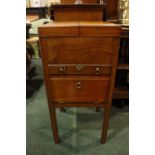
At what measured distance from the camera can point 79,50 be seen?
100 cm

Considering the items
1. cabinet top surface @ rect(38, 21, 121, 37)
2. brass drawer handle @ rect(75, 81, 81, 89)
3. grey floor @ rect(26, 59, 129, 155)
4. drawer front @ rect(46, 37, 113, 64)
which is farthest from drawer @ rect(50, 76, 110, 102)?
grey floor @ rect(26, 59, 129, 155)

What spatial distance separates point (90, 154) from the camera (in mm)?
1211

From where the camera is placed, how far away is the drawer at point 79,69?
3.41 feet

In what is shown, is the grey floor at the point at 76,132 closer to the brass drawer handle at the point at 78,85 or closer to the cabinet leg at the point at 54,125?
the cabinet leg at the point at 54,125

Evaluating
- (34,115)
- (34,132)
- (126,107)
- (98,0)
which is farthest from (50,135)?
(98,0)

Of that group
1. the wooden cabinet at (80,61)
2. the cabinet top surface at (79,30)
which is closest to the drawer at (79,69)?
the wooden cabinet at (80,61)

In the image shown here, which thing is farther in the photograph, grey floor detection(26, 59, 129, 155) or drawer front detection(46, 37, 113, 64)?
grey floor detection(26, 59, 129, 155)

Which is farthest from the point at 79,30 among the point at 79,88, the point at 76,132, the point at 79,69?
the point at 76,132

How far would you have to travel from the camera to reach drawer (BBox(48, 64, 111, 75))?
1038 millimetres

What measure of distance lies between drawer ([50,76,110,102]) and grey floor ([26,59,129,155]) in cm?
36

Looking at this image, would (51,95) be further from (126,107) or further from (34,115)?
(126,107)

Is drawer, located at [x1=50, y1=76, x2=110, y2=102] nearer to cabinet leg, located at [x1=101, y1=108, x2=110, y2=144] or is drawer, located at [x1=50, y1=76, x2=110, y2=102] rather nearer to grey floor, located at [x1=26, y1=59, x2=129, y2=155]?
cabinet leg, located at [x1=101, y1=108, x2=110, y2=144]

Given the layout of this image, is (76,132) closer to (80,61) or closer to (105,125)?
(105,125)
